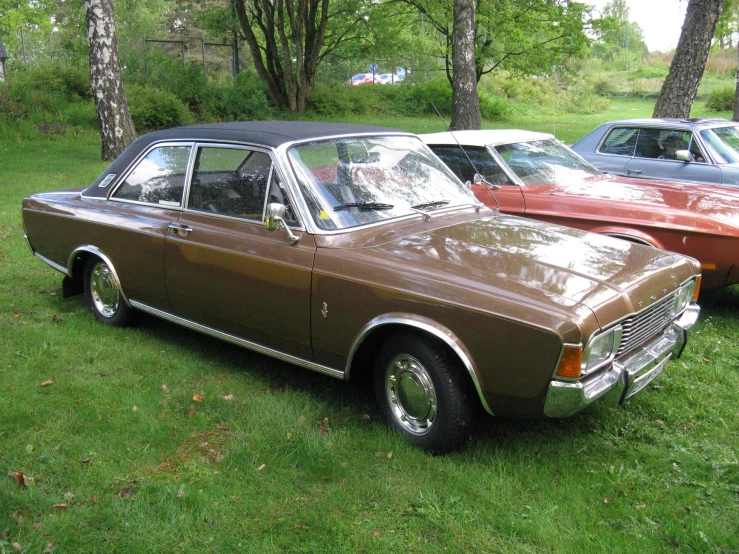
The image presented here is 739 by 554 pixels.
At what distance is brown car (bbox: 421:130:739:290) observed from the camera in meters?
5.50

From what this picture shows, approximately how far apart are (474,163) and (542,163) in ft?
2.27

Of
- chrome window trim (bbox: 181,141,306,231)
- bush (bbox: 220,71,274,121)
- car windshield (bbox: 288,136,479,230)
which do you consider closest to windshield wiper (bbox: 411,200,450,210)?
car windshield (bbox: 288,136,479,230)

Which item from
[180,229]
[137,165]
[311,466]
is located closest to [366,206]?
[180,229]

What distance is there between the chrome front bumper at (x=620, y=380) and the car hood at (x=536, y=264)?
29cm

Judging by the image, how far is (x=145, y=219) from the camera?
4.94 metres

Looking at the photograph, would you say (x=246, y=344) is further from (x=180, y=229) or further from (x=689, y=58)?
(x=689, y=58)

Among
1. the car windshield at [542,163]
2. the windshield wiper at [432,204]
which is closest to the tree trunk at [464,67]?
the car windshield at [542,163]

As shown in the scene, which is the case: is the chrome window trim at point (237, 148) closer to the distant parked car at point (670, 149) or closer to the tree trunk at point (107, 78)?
the distant parked car at point (670, 149)

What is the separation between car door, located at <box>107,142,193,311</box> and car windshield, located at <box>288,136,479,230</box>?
112 cm

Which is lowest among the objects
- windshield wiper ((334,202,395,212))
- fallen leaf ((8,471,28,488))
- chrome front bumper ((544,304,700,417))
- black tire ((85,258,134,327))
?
fallen leaf ((8,471,28,488))

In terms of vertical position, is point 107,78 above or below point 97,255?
above

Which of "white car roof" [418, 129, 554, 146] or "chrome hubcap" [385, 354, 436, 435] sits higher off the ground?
"white car roof" [418, 129, 554, 146]

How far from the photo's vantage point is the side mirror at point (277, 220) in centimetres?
396

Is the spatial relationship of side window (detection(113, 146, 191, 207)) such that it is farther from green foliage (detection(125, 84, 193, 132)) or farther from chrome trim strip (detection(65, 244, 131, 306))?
green foliage (detection(125, 84, 193, 132))
